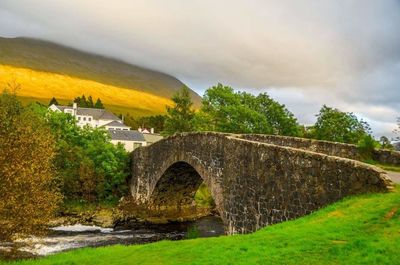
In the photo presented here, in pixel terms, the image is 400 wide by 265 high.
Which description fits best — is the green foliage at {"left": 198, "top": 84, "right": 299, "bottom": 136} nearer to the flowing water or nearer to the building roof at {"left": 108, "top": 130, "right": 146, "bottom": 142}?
the flowing water

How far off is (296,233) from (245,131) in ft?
145

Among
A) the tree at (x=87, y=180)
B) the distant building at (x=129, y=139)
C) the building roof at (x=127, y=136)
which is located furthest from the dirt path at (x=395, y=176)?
the distant building at (x=129, y=139)

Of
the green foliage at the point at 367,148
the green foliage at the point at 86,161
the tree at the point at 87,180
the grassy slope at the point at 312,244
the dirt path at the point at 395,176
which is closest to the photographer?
the grassy slope at the point at 312,244

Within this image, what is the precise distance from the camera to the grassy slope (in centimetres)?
1215

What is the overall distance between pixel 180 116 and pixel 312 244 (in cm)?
7165

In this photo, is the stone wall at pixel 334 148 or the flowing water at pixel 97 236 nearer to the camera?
the stone wall at pixel 334 148

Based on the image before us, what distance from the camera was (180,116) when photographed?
8419cm

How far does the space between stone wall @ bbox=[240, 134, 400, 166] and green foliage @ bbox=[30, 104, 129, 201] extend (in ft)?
82.5

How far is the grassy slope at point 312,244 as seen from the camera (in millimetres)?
12148

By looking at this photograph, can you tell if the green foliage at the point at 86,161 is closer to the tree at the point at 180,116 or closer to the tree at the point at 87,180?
the tree at the point at 87,180

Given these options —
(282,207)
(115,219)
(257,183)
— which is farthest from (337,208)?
(115,219)

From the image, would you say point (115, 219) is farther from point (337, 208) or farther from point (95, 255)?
point (337, 208)

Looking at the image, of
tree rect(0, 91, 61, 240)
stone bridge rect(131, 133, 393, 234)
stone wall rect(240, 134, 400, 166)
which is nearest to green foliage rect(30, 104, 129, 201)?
stone bridge rect(131, 133, 393, 234)

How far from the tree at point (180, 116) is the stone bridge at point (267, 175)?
34.3 meters
